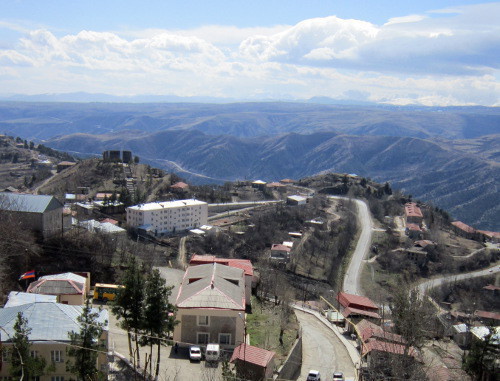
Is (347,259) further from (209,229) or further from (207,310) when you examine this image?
(207,310)

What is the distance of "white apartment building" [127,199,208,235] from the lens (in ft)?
145

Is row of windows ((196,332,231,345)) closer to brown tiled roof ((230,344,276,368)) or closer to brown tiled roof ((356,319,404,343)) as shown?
brown tiled roof ((230,344,276,368))

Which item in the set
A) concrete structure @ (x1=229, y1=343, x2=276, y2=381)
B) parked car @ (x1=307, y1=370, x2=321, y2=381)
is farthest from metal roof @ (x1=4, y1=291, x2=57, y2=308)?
parked car @ (x1=307, y1=370, x2=321, y2=381)

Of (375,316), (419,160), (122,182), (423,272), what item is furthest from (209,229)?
(419,160)

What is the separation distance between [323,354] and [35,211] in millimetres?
13883

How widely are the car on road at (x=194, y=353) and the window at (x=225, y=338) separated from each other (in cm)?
105

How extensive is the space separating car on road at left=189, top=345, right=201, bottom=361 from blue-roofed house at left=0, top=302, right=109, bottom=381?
2646 millimetres

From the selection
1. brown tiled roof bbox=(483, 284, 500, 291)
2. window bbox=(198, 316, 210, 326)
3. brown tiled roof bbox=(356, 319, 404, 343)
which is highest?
window bbox=(198, 316, 210, 326)

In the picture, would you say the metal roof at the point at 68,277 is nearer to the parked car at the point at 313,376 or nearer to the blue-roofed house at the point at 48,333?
the blue-roofed house at the point at 48,333

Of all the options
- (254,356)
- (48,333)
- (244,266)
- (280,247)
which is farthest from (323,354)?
(280,247)

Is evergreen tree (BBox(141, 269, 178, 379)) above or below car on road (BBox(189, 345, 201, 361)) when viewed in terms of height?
above

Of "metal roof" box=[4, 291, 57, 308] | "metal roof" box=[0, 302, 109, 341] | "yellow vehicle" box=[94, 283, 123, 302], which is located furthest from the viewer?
"yellow vehicle" box=[94, 283, 123, 302]

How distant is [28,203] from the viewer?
76.1ft

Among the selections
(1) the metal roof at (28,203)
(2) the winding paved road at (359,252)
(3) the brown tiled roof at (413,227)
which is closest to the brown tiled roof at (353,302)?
(2) the winding paved road at (359,252)
